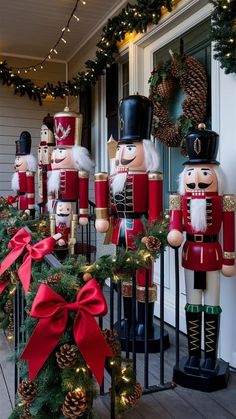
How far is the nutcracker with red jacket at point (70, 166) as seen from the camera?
3264 mm

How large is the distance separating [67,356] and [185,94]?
214cm

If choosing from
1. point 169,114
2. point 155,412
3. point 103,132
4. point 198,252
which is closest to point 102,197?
point 198,252

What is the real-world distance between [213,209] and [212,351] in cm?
77

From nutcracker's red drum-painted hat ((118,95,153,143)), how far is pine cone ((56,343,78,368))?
1.46 meters

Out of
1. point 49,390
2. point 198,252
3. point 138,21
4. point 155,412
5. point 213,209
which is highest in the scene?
point 138,21

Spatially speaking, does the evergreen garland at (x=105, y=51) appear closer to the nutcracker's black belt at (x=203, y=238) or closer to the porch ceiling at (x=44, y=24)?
the porch ceiling at (x=44, y=24)

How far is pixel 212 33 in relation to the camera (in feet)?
7.35

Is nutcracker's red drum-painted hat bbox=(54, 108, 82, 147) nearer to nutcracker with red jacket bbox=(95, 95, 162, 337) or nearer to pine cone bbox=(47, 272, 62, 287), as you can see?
nutcracker with red jacket bbox=(95, 95, 162, 337)

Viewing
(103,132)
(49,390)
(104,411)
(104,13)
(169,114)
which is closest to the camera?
(49,390)

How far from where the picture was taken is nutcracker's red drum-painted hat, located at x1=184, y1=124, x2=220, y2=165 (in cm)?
207

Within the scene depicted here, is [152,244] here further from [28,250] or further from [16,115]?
[16,115]

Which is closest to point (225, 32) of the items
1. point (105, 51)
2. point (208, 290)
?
point (208, 290)

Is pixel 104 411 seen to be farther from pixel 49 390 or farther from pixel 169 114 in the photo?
pixel 169 114

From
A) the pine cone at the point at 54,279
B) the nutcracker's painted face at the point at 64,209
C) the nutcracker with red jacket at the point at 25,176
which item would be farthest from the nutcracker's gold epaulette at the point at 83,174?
the pine cone at the point at 54,279
